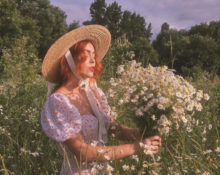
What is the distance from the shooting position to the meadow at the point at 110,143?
6.56 ft

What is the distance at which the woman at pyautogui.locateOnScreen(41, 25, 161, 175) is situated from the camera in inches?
76.1

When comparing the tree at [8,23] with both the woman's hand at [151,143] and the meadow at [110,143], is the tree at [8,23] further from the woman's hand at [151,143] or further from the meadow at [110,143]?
the woman's hand at [151,143]

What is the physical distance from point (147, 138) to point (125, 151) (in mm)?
188

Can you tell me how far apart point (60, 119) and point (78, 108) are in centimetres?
26

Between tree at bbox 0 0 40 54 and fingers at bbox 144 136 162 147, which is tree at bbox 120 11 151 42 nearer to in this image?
tree at bbox 0 0 40 54

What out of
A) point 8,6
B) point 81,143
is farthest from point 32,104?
point 8,6

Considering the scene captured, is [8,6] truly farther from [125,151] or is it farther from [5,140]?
[125,151]

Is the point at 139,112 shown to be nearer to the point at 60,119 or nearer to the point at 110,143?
the point at 60,119

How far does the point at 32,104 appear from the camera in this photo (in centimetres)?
385

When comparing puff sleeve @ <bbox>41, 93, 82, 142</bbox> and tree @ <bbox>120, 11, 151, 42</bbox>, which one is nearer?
puff sleeve @ <bbox>41, 93, 82, 142</bbox>

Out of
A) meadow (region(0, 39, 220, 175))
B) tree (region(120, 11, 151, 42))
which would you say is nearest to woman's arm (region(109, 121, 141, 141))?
meadow (region(0, 39, 220, 175))

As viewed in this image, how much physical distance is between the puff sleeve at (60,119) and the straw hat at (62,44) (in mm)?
406

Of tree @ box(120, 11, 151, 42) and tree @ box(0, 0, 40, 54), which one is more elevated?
tree @ box(120, 11, 151, 42)

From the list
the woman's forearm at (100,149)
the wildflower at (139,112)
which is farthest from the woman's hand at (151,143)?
the wildflower at (139,112)
